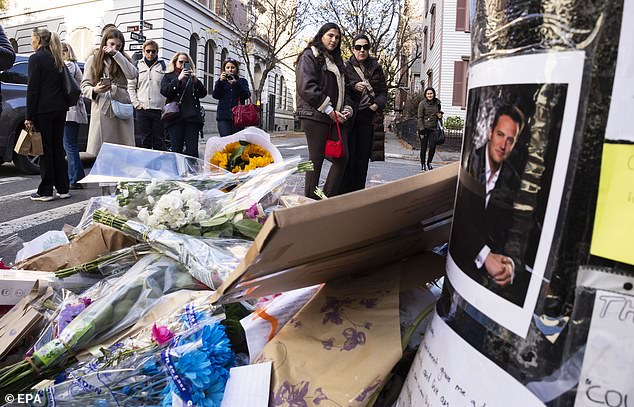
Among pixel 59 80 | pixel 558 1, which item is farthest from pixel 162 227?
pixel 59 80

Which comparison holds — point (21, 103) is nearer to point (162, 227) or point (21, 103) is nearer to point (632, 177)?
point (162, 227)

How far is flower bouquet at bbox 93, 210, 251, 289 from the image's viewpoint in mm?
1720

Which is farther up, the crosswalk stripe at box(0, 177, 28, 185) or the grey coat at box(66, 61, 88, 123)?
the grey coat at box(66, 61, 88, 123)

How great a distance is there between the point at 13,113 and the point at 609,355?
8.42 m

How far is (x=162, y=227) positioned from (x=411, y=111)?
26.5m

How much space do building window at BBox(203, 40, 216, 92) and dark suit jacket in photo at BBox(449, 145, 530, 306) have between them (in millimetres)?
27934

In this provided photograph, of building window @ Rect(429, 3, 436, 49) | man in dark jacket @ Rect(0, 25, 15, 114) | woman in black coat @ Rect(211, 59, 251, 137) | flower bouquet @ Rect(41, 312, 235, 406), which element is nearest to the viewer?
flower bouquet @ Rect(41, 312, 235, 406)

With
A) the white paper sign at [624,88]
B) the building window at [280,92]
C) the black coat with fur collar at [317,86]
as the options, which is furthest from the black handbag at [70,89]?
the building window at [280,92]

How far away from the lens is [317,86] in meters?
4.86

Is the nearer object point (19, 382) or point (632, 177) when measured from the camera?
point (632, 177)

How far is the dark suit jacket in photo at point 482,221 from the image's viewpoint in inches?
30.6

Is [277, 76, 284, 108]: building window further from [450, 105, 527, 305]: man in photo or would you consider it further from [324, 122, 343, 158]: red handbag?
[450, 105, 527, 305]: man in photo

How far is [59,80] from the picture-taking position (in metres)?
5.82

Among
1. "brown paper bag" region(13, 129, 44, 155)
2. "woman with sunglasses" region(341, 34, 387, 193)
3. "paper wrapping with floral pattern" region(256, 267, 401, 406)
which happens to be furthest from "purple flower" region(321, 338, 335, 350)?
"brown paper bag" region(13, 129, 44, 155)
